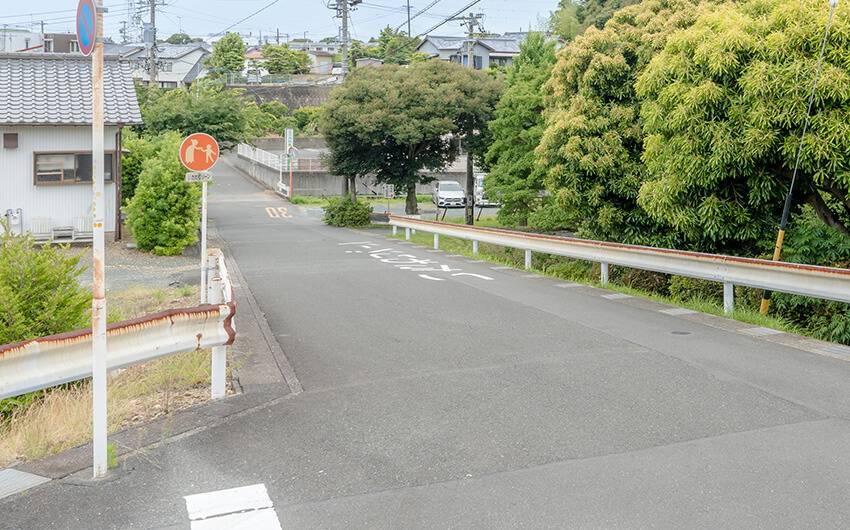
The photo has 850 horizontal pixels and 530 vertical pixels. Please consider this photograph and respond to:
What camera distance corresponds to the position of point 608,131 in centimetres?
1733

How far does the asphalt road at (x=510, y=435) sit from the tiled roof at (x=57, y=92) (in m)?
13.7

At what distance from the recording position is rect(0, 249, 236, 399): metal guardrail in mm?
5020

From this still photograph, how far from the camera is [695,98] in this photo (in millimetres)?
11539

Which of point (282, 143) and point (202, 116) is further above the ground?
point (282, 143)

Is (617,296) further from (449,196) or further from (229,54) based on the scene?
(229,54)

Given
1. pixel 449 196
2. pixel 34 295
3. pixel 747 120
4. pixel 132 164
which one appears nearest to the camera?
pixel 34 295

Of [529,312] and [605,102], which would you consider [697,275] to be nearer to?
[529,312]

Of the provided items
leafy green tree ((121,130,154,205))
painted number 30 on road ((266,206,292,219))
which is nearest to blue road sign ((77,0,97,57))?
leafy green tree ((121,130,154,205))

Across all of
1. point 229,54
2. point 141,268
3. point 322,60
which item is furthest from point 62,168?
point 322,60

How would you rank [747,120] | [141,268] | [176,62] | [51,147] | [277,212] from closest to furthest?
[747,120]
[141,268]
[51,147]
[277,212]
[176,62]

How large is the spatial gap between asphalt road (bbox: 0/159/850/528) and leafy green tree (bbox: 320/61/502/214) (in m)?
23.3

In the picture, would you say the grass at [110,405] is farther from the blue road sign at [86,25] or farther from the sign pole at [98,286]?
the blue road sign at [86,25]

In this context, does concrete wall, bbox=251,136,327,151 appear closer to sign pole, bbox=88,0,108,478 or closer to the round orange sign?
the round orange sign

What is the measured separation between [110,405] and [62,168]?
16770 millimetres
